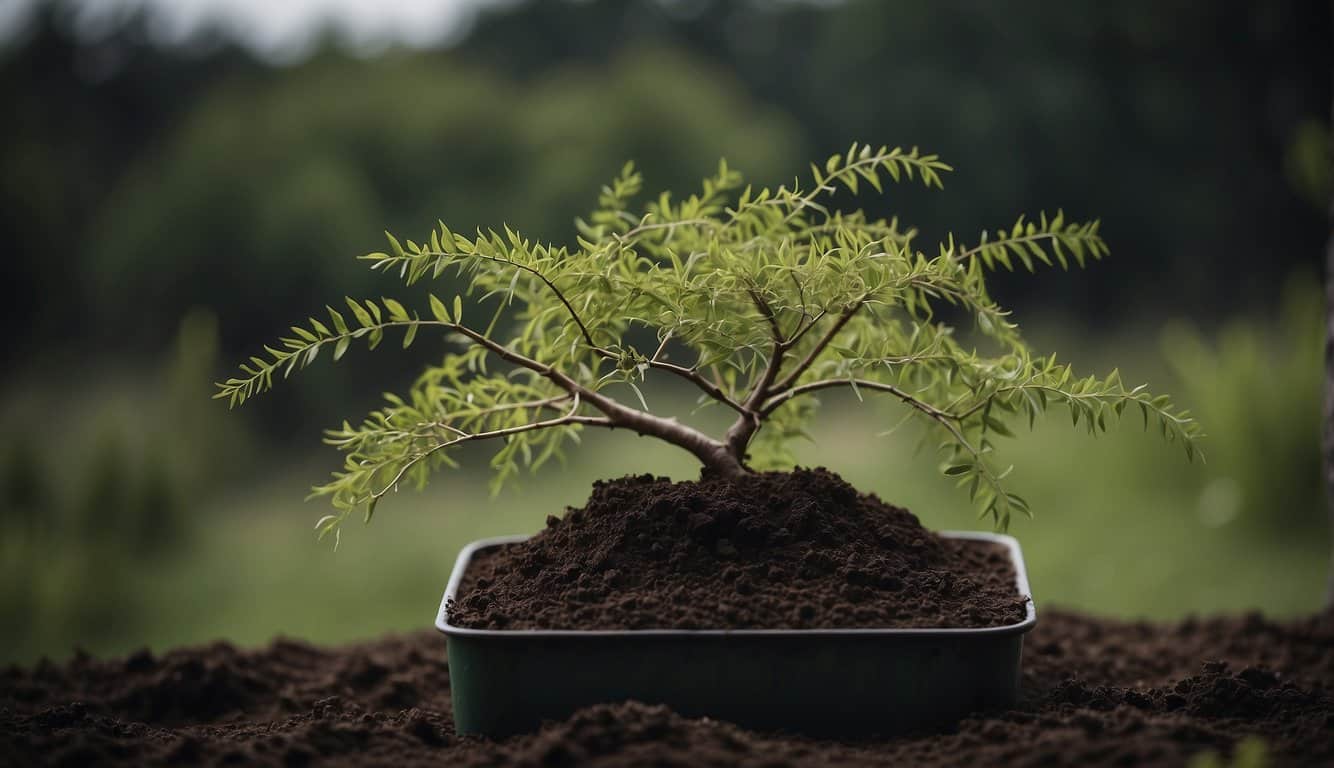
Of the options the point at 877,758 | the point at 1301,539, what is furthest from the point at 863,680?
the point at 1301,539

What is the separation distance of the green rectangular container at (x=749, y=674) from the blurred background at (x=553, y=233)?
1.42 metres

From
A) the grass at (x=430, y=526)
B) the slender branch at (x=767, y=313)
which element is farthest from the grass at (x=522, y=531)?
the slender branch at (x=767, y=313)

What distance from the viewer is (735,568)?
1.06m

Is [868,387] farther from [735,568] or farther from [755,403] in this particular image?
[735,568]

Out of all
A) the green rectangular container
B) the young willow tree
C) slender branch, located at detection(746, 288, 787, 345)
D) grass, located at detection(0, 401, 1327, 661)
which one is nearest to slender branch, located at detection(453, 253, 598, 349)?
the young willow tree

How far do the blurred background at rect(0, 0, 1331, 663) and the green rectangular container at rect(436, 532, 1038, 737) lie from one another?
142 cm

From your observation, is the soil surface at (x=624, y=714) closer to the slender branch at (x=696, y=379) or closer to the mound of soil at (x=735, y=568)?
the mound of soil at (x=735, y=568)

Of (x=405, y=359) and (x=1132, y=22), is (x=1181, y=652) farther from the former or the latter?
(x=1132, y=22)

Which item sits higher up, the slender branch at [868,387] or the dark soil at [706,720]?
the slender branch at [868,387]

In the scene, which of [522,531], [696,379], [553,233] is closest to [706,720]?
[696,379]

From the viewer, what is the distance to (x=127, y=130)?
342cm

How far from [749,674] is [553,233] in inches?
87.7

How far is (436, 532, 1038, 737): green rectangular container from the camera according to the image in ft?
Result: 3.18

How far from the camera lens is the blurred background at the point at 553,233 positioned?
240cm
